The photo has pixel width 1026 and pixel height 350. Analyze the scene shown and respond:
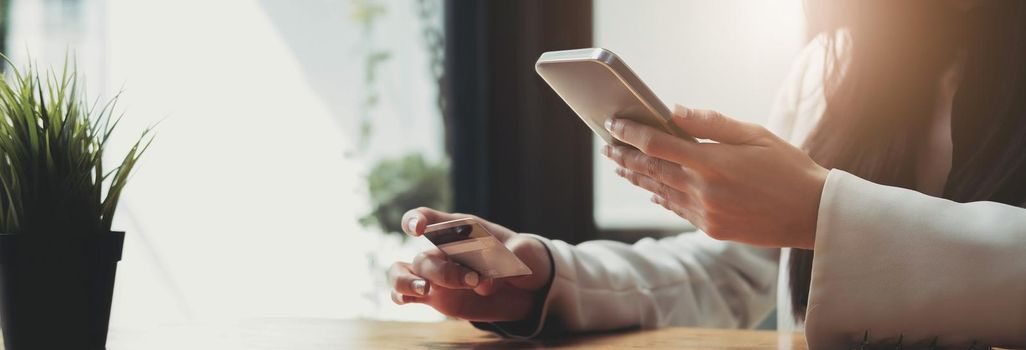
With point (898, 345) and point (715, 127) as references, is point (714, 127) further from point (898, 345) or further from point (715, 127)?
point (898, 345)

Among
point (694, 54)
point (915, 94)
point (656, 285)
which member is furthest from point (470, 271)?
point (694, 54)

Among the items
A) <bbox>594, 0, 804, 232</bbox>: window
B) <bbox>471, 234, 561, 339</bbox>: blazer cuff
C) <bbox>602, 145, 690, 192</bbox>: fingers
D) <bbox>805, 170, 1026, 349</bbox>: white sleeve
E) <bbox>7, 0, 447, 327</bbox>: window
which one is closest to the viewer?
<bbox>805, 170, 1026, 349</bbox>: white sleeve

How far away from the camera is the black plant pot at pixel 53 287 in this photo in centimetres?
69

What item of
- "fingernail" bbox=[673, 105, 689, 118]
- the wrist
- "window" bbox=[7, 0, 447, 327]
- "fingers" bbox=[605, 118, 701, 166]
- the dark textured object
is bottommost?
"window" bbox=[7, 0, 447, 327]

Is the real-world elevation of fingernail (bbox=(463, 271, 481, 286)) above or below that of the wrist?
below

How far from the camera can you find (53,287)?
693mm

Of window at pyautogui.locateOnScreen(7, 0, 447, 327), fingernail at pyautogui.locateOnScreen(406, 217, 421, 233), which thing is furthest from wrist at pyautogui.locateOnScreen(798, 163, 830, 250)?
window at pyautogui.locateOnScreen(7, 0, 447, 327)

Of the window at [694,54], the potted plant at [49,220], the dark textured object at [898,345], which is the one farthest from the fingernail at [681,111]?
the window at [694,54]

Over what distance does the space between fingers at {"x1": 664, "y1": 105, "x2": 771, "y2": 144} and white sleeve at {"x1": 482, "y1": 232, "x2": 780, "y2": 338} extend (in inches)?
11.4

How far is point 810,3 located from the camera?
136cm

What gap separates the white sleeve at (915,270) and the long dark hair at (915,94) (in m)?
0.41

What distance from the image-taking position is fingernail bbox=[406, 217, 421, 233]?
88 centimetres

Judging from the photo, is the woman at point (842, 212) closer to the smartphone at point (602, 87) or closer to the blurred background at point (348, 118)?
the smartphone at point (602, 87)

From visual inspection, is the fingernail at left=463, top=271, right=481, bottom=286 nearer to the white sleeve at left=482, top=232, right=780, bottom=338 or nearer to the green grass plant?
the white sleeve at left=482, top=232, right=780, bottom=338
